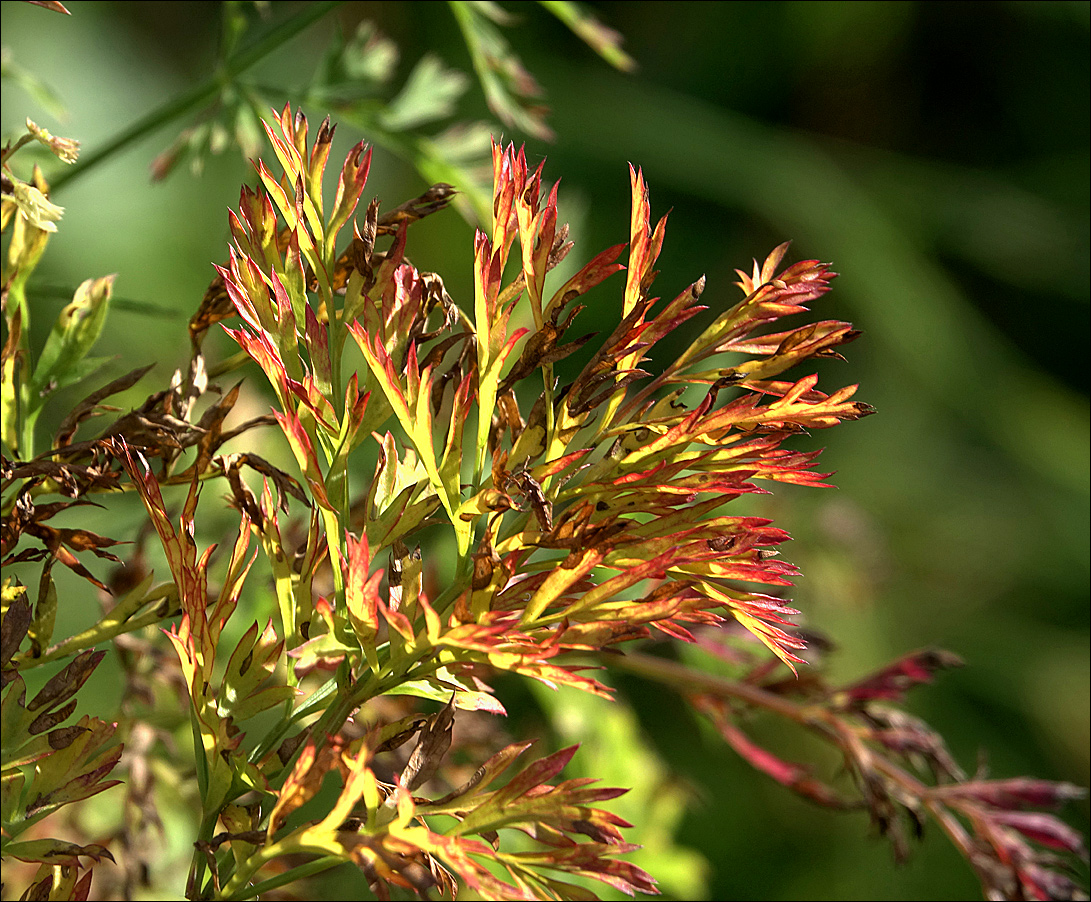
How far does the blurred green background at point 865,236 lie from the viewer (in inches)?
61.9

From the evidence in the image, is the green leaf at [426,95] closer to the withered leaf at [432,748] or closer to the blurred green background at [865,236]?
the withered leaf at [432,748]

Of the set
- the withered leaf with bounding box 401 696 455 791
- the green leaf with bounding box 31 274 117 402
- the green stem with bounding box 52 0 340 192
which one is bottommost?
the withered leaf with bounding box 401 696 455 791

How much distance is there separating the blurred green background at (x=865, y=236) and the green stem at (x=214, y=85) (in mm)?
926

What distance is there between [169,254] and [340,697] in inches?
56.0

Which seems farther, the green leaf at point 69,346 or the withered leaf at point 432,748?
the green leaf at point 69,346

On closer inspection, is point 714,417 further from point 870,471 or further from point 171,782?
point 870,471

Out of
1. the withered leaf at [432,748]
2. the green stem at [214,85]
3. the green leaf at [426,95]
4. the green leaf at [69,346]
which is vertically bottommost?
the withered leaf at [432,748]

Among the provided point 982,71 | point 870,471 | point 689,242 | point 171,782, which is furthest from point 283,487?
point 982,71

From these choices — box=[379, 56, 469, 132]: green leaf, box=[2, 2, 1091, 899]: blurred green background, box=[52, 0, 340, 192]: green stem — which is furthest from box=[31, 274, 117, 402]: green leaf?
box=[2, 2, 1091, 899]: blurred green background

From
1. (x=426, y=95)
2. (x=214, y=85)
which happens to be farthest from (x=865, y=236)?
(x=214, y=85)

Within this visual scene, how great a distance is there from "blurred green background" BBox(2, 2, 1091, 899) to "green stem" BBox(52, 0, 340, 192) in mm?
926

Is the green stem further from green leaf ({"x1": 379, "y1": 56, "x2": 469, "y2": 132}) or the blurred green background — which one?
the blurred green background

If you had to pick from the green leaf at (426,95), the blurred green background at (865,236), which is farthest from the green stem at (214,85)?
the blurred green background at (865,236)

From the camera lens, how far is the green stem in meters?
0.55
